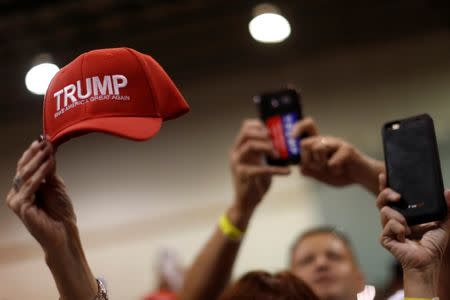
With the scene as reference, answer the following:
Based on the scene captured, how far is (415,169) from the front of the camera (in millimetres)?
759

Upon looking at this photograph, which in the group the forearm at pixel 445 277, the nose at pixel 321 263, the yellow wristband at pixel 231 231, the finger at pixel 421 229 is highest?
the yellow wristband at pixel 231 231

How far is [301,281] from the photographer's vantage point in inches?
37.8

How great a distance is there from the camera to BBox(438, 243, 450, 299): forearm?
2.61ft

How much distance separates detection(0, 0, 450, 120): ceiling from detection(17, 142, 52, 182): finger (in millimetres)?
757

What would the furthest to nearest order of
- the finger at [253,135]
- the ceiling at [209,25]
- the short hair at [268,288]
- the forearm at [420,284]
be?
1. the ceiling at [209,25]
2. the finger at [253,135]
3. the short hair at [268,288]
4. the forearm at [420,284]

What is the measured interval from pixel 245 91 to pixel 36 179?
1631 mm

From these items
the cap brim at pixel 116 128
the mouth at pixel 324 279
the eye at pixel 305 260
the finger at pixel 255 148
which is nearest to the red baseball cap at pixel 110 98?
the cap brim at pixel 116 128

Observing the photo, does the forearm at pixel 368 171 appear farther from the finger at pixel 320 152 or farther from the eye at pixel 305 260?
the eye at pixel 305 260

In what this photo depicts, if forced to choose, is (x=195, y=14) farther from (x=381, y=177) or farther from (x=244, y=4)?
(x=381, y=177)

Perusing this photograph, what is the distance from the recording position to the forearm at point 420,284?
717 mm

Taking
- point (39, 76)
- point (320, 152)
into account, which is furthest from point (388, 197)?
point (39, 76)

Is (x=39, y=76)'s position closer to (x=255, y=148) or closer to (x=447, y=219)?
(x=255, y=148)

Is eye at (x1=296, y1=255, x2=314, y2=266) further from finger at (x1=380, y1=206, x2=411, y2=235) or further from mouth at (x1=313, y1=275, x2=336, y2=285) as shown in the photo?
finger at (x1=380, y1=206, x2=411, y2=235)

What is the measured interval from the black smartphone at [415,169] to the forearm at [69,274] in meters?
0.32
